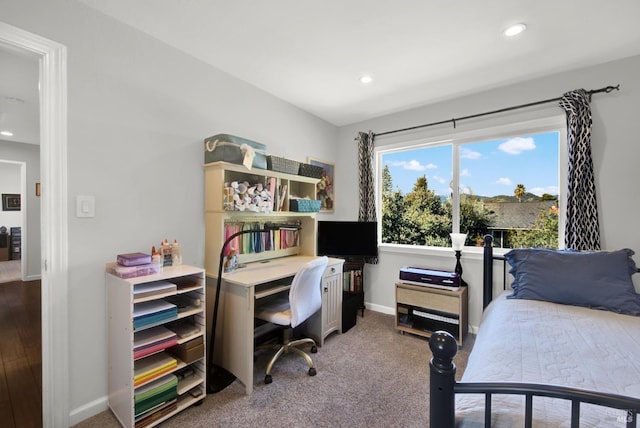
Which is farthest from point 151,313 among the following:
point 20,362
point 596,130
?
point 596,130

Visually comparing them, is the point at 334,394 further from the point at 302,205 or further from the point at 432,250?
the point at 432,250

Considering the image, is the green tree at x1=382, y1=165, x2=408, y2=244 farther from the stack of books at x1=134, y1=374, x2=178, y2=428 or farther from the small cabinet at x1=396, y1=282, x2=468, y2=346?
the stack of books at x1=134, y1=374, x2=178, y2=428

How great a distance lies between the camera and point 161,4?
164 cm

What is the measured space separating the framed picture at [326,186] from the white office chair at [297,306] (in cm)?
145

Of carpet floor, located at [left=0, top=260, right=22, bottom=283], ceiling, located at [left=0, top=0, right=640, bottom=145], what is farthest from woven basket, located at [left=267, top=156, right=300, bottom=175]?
carpet floor, located at [left=0, top=260, right=22, bottom=283]

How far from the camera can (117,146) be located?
1800mm

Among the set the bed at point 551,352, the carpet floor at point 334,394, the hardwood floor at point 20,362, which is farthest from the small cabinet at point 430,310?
the hardwood floor at point 20,362

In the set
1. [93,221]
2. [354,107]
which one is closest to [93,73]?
[93,221]

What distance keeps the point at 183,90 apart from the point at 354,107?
1826 mm

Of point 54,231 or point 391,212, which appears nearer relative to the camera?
point 54,231

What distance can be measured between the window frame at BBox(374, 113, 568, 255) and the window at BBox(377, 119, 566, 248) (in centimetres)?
1

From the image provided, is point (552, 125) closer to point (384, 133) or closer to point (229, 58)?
point (384, 133)

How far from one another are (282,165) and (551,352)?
222cm

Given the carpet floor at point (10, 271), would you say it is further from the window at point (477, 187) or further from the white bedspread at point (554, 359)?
the white bedspread at point (554, 359)
